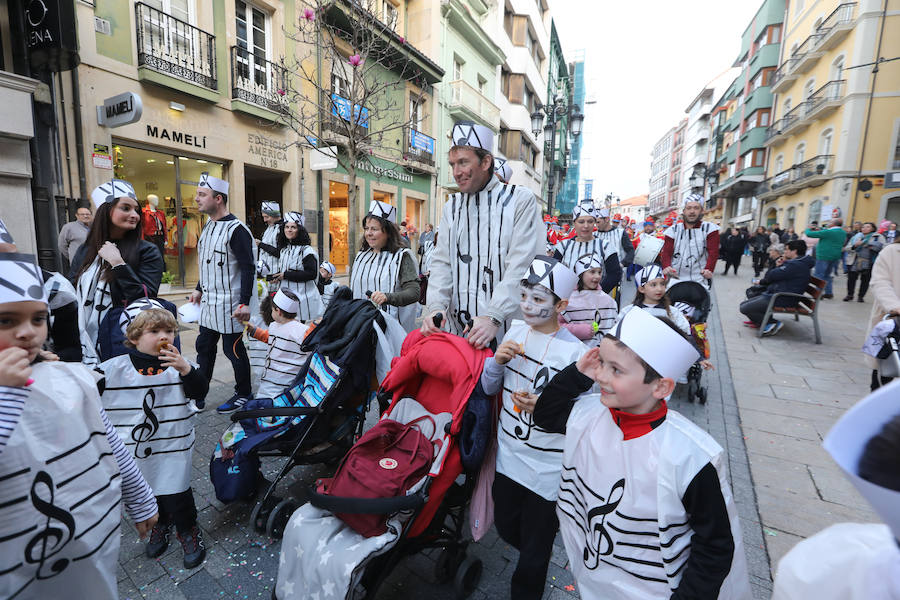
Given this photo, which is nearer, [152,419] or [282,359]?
[152,419]

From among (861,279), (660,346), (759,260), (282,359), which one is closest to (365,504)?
(660,346)

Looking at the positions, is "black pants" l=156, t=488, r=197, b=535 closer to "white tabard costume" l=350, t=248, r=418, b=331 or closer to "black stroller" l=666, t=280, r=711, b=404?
"white tabard costume" l=350, t=248, r=418, b=331

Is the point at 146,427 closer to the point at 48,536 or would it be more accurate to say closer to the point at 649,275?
the point at 48,536

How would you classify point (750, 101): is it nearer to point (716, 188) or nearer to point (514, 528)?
point (716, 188)

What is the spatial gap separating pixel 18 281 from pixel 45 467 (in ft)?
1.82

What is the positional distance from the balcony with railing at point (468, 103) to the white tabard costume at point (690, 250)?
15353 millimetres

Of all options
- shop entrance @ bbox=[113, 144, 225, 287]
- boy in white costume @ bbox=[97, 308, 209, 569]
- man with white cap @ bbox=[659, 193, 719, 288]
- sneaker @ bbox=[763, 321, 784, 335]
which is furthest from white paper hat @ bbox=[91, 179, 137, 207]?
sneaker @ bbox=[763, 321, 784, 335]

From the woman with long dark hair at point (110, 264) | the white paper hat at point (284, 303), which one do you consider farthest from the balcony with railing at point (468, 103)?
the woman with long dark hair at point (110, 264)

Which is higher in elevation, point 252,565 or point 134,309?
point 134,309

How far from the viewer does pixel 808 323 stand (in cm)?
866

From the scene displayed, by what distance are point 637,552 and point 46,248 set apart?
9870mm

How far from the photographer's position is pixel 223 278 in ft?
13.5

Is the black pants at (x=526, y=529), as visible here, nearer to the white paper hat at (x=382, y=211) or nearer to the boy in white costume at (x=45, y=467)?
the boy in white costume at (x=45, y=467)

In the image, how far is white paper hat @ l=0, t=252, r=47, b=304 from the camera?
3.92 feet
